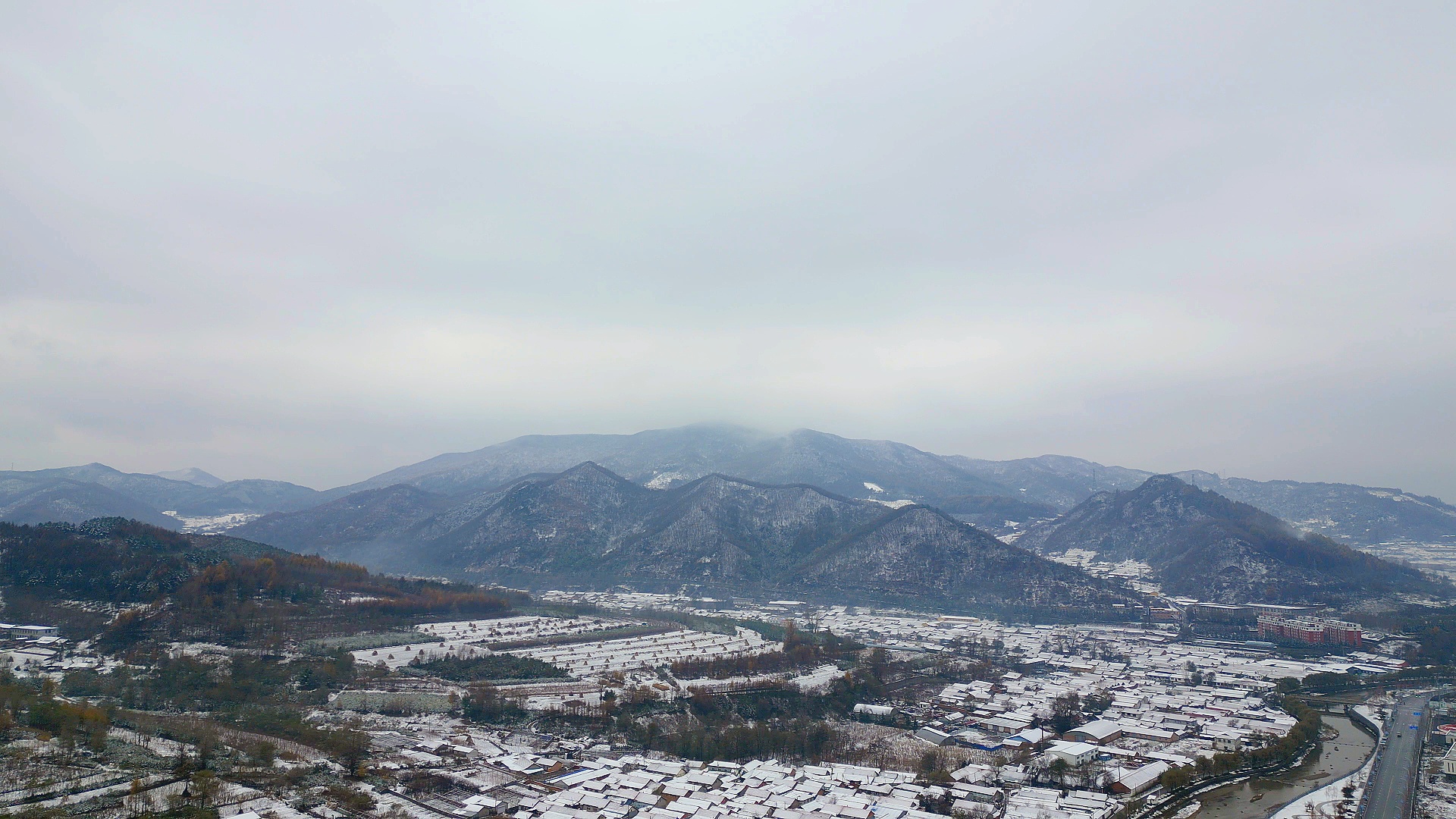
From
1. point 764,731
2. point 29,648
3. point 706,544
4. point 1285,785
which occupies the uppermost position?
point 706,544

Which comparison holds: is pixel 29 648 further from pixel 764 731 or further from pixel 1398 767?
pixel 1398 767

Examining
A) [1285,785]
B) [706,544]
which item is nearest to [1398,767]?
[1285,785]

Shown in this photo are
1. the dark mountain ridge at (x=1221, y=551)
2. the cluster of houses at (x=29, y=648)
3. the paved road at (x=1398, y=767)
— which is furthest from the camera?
the dark mountain ridge at (x=1221, y=551)

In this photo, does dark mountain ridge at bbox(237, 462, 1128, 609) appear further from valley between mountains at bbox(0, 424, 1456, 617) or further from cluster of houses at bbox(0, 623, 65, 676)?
cluster of houses at bbox(0, 623, 65, 676)

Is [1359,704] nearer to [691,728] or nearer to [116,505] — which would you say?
[691,728]

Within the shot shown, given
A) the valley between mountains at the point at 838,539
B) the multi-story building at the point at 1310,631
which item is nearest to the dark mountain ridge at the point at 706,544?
the valley between mountains at the point at 838,539

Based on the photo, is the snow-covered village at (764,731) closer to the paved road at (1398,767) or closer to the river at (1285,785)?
the river at (1285,785)
